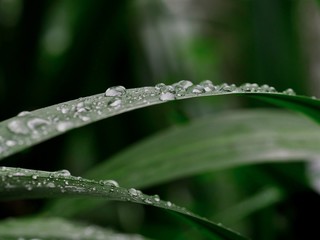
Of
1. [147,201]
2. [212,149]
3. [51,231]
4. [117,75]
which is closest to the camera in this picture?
[147,201]

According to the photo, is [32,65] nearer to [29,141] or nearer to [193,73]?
[193,73]

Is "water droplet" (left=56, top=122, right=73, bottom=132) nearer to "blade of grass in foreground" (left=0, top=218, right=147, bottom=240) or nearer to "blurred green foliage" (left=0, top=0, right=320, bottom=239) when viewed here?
"blade of grass in foreground" (left=0, top=218, right=147, bottom=240)

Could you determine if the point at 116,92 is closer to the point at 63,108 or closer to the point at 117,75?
the point at 63,108

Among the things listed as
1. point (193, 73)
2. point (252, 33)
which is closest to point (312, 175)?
point (252, 33)

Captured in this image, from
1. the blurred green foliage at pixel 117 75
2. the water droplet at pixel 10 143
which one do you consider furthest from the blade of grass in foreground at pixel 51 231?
the blurred green foliage at pixel 117 75

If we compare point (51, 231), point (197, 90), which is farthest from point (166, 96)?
Result: point (51, 231)

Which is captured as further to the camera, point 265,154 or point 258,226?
point 258,226
